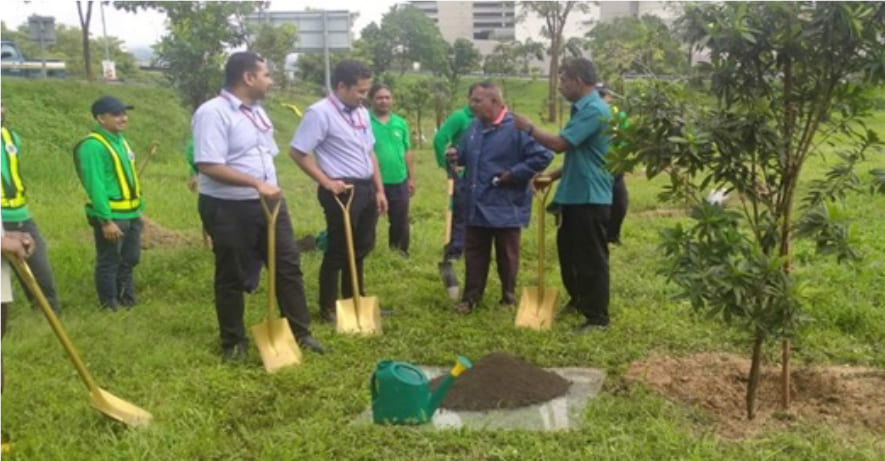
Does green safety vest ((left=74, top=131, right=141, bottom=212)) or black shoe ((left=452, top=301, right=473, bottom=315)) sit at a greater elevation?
green safety vest ((left=74, top=131, right=141, bottom=212))

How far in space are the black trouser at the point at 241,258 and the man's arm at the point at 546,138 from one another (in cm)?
146

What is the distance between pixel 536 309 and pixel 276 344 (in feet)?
5.55

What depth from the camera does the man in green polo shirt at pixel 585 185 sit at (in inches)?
190

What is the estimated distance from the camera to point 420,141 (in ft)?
66.1

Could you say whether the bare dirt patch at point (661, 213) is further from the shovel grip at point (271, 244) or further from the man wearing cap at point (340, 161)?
the shovel grip at point (271, 244)

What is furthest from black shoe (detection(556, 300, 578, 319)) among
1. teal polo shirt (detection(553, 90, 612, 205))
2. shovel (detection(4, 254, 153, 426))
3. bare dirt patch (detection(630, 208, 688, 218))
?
bare dirt patch (detection(630, 208, 688, 218))

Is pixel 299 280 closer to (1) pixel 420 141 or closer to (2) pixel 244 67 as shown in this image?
(2) pixel 244 67

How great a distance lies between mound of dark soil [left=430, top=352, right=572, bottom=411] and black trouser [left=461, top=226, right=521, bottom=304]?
149 centimetres

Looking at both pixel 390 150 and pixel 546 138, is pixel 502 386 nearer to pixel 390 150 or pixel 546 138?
pixel 546 138

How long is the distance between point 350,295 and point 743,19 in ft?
10.2

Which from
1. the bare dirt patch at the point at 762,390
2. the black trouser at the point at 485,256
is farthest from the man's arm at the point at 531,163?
the bare dirt patch at the point at 762,390

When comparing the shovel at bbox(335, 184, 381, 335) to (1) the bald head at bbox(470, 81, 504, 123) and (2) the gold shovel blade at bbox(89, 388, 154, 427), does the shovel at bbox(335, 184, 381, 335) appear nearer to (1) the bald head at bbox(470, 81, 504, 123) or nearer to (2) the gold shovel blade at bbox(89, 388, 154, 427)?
(1) the bald head at bbox(470, 81, 504, 123)

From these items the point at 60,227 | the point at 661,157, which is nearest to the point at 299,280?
the point at 661,157

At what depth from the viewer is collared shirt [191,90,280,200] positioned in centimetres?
426
